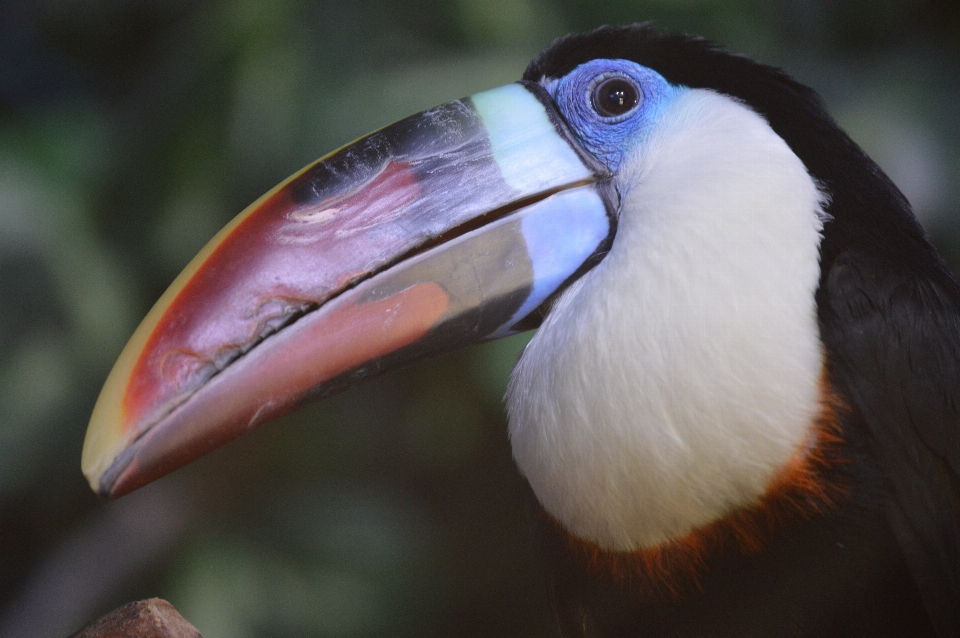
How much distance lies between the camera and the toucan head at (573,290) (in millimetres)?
827

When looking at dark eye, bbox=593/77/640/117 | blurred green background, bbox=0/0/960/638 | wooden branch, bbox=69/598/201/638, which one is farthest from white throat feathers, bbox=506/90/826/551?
blurred green background, bbox=0/0/960/638

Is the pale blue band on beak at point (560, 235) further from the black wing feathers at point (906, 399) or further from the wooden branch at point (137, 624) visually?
the wooden branch at point (137, 624)

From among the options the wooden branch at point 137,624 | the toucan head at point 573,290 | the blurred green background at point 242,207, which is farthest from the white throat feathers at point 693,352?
the blurred green background at point 242,207

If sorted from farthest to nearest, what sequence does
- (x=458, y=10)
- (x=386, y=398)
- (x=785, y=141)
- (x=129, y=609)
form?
(x=386, y=398) < (x=458, y=10) < (x=785, y=141) < (x=129, y=609)

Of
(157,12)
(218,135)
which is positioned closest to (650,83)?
(218,135)

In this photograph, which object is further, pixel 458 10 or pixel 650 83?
pixel 458 10

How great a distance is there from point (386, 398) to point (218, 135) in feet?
2.04

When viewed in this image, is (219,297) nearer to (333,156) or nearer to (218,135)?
(333,156)

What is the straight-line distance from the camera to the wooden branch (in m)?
0.76

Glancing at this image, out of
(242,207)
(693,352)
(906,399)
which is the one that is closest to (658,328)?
(693,352)

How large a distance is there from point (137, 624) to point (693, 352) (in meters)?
0.54

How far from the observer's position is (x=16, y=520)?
1.74 metres

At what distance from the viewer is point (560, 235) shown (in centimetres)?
92

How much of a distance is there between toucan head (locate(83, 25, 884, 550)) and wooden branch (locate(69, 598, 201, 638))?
0.39ft
